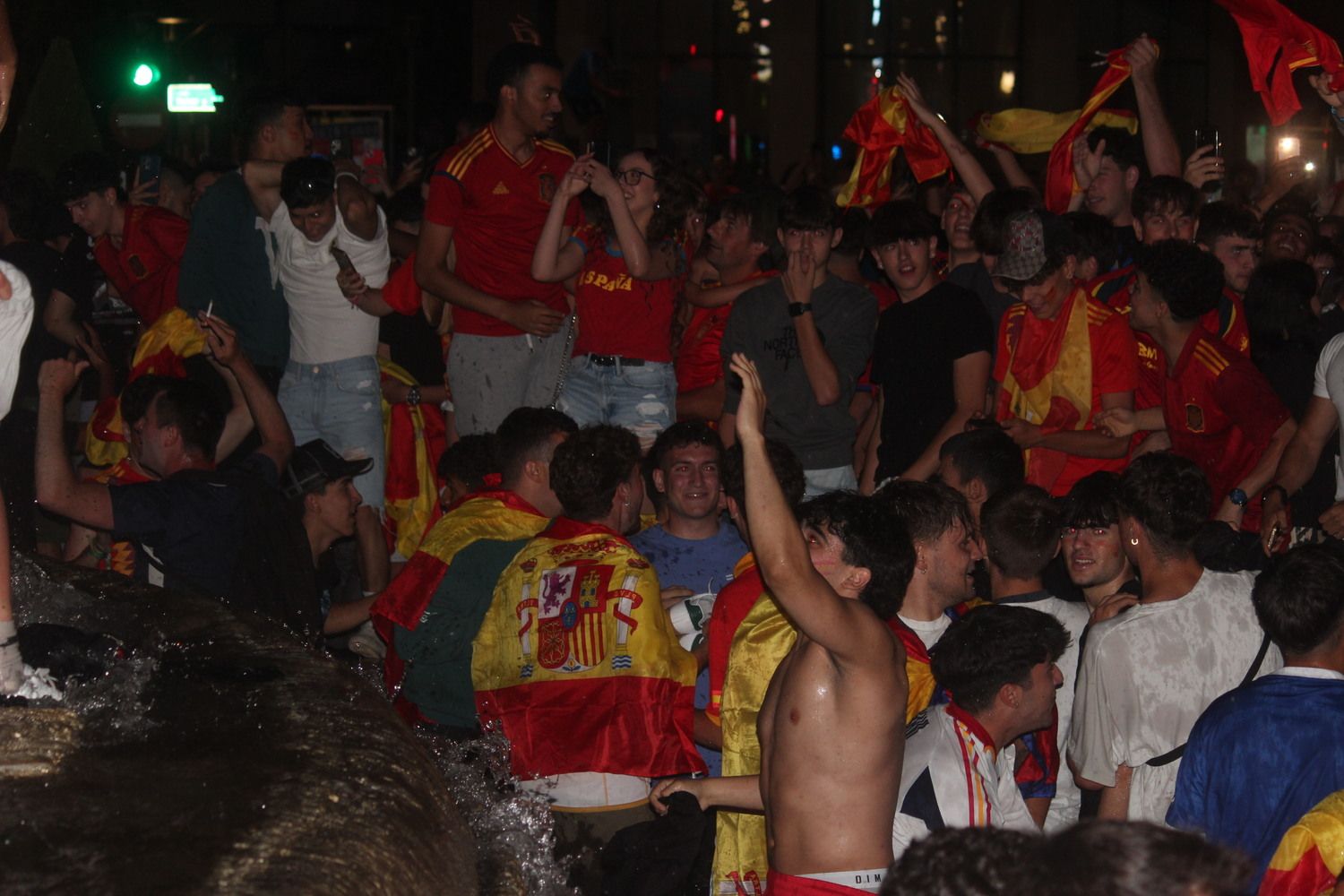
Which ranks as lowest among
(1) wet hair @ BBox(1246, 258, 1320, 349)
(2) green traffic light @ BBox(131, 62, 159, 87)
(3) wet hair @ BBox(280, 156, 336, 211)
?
(1) wet hair @ BBox(1246, 258, 1320, 349)

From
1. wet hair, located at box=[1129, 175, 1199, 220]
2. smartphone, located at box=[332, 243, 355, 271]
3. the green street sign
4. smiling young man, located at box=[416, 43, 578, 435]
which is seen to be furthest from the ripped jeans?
the green street sign

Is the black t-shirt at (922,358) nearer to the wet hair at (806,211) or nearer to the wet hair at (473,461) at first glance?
the wet hair at (806,211)

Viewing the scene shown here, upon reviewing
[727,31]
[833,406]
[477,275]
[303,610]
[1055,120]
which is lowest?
[303,610]

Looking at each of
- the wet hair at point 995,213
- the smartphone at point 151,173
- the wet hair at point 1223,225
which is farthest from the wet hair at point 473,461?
the smartphone at point 151,173

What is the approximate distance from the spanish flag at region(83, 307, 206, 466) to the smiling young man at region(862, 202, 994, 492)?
326 cm

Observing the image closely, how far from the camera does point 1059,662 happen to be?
497 cm

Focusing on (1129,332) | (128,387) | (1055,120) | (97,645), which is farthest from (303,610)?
(1055,120)

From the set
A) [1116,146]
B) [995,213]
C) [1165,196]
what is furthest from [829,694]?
[1116,146]

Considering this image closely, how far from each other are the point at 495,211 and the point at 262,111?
1.28 m

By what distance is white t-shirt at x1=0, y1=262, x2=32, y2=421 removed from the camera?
9.93 ft

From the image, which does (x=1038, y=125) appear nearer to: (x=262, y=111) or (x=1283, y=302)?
(x=1283, y=302)

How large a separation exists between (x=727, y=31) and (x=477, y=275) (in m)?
18.7

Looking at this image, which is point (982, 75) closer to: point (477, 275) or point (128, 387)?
point (477, 275)

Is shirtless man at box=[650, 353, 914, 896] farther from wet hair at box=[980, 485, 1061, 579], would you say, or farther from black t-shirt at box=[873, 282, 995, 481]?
black t-shirt at box=[873, 282, 995, 481]
